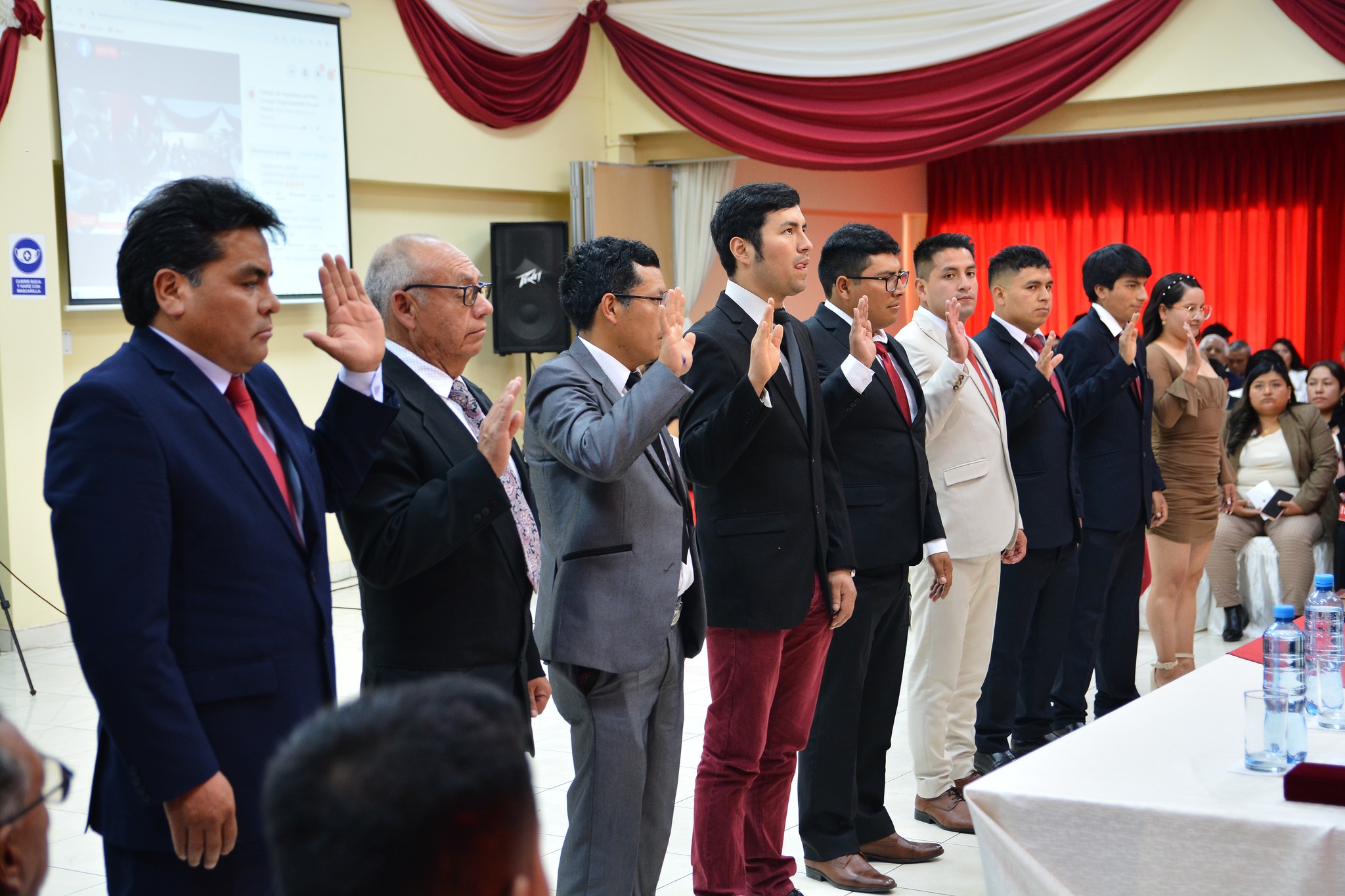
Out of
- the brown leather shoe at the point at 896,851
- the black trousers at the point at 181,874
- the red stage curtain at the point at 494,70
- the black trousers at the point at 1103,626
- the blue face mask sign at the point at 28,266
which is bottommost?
the brown leather shoe at the point at 896,851

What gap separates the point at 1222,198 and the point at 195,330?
10145 millimetres

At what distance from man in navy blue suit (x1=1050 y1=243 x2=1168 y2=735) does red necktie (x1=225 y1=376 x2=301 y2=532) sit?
3.16 meters

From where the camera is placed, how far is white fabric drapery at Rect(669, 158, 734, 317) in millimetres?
9250

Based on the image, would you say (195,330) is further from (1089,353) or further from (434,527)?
(1089,353)

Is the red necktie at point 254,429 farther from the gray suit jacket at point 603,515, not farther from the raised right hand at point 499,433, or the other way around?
the gray suit jacket at point 603,515

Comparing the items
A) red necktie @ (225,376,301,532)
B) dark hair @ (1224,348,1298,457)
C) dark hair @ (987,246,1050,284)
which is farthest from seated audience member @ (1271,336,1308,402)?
red necktie @ (225,376,301,532)

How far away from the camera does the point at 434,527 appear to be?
6.66 ft

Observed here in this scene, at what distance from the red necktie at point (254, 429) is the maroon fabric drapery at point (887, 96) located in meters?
6.76

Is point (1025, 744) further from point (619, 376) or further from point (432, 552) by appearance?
point (432, 552)

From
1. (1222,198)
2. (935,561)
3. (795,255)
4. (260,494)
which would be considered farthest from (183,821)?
(1222,198)

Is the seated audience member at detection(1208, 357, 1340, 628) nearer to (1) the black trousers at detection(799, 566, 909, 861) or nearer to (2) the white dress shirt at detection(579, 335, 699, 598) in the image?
(1) the black trousers at detection(799, 566, 909, 861)

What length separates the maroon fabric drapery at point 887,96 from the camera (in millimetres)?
7562

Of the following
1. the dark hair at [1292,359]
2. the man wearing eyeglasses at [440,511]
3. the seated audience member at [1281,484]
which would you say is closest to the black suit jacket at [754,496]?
the man wearing eyeglasses at [440,511]

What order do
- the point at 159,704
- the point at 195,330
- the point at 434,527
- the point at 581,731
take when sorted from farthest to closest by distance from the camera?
the point at 581,731 < the point at 434,527 < the point at 195,330 < the point at 159,704
